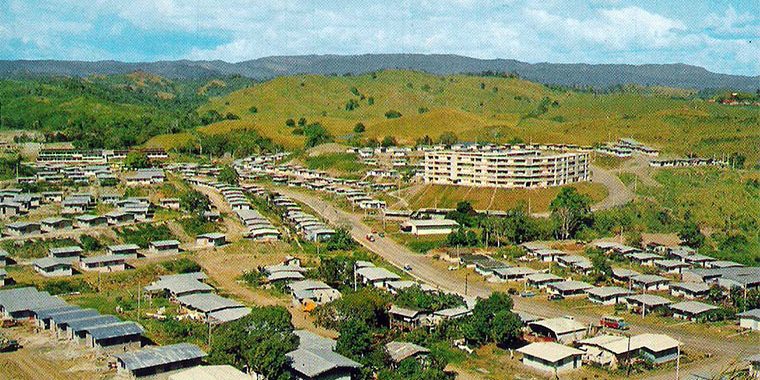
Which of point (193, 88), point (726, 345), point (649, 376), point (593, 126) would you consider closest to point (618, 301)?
point (726, 345)

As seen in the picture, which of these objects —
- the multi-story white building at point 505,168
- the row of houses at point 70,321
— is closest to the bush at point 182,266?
the row of houses at point 70,321

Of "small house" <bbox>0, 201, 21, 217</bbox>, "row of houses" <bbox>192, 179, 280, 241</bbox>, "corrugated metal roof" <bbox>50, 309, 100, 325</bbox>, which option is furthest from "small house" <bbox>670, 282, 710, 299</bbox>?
"small house" <bbox>0, 201, 21, 217</bbox>

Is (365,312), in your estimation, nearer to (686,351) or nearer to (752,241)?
(686,351)

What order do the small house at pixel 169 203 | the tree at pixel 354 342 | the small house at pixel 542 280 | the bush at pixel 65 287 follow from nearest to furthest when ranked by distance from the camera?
the tree at pixel 354 342 → the bush at pixel 65 287 → the small house at pixel 542 280 → the small house at pixel 169 203

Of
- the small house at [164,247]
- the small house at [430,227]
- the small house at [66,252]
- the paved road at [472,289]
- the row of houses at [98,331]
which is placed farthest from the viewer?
the small house at [430,227]

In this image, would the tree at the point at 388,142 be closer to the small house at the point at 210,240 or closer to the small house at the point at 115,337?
the small house at the point at 210,240

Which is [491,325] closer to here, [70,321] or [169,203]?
[70,321]
